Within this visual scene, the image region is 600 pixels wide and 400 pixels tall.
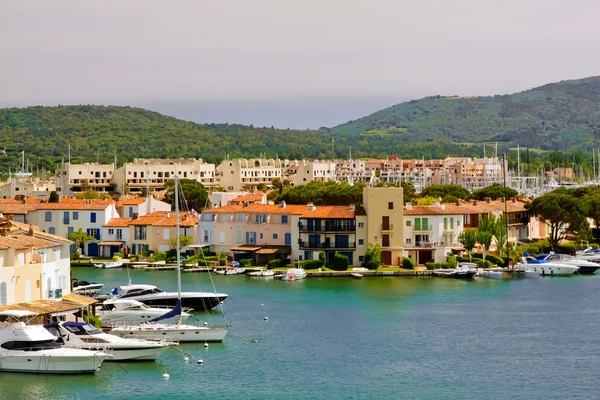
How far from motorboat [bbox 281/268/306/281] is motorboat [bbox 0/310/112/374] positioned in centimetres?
3205

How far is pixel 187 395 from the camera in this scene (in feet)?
117

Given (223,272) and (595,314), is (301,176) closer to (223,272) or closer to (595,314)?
(223,272)

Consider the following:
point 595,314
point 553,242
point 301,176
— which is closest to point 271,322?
point 595,314

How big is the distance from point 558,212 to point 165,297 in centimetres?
3962

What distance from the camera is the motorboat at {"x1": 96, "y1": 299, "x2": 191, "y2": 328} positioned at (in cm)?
4806

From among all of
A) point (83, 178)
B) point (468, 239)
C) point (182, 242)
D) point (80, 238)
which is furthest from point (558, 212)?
point (83, 178)

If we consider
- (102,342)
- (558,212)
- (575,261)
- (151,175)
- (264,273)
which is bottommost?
(102,342)

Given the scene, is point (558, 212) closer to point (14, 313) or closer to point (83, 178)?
point (14, 313)

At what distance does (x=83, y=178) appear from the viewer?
15588 centimetres

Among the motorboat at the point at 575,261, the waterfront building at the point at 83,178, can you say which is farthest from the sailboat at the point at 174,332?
the waterfront building at the point at 83,178

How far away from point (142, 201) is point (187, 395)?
178 ft

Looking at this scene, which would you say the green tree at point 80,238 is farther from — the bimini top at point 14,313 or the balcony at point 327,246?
the bimini top at point 14,313

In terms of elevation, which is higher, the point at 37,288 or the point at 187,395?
the point at 37,288

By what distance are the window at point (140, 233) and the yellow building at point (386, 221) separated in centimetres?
1676
